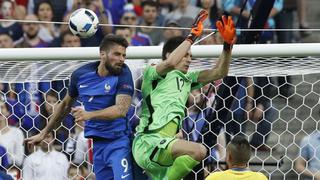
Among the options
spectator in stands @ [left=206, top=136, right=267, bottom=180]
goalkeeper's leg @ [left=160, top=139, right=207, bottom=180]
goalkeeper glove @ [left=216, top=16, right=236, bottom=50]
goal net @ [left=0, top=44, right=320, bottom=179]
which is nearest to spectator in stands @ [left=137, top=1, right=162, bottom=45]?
goal net @ [left=0, top=44, right=320, bottom=179]

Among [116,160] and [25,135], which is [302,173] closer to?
[116,160]

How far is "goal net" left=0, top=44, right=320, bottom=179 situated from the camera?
8.52 meters

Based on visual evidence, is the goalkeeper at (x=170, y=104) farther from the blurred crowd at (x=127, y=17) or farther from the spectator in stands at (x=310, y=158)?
the blurred crowd at (x=127, y=17)

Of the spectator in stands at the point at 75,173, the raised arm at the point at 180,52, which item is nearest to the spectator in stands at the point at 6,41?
the spectator in stands at the point at 75,173

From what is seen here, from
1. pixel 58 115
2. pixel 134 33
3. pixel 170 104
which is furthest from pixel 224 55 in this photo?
Result: pixel 134 33

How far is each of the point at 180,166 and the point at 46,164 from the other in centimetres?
172

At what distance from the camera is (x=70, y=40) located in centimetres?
1173

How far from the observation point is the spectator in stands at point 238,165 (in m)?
6.69

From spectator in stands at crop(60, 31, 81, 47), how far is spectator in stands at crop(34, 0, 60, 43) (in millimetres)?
369

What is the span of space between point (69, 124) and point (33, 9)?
3970mm

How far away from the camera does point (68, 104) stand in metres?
7.92

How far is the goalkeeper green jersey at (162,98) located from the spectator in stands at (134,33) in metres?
4.12

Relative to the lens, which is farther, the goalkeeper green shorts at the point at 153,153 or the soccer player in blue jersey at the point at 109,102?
the soccer player in blue jersey at the point at 109,102

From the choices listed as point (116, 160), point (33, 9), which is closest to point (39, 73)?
point (116, 160)
